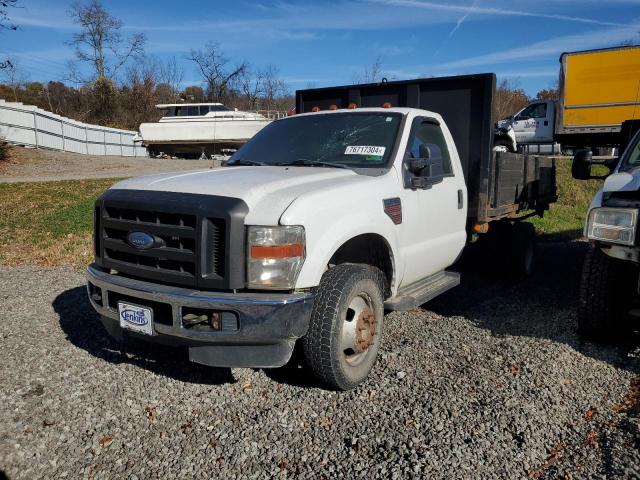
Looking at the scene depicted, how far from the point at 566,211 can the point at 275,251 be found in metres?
11.4

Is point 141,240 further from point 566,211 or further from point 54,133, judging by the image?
point 54,133

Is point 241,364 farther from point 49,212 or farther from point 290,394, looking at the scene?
point 49,212

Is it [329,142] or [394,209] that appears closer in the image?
[394,209]

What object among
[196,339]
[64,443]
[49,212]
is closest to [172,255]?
[196,339]

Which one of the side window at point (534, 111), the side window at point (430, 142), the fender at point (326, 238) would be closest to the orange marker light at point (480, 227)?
the side window at point (430, 142)

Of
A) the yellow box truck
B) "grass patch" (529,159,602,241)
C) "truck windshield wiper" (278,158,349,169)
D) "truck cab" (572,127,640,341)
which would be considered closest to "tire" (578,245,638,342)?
"truck cab" (572,127,640,341)

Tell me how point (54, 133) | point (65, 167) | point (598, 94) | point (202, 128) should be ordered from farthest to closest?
point (54, 133) → point (202, 128) → point (65, 167) → point (598, 94)

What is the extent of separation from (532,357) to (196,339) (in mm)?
2574

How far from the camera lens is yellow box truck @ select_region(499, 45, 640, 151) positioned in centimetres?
1304

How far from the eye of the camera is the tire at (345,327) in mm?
3229

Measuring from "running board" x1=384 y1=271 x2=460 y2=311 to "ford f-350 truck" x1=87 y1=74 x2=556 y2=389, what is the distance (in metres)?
0.02

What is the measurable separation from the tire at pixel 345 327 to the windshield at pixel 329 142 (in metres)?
1.01

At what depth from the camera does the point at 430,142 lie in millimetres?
4707

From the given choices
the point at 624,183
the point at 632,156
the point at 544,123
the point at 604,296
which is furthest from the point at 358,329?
the point at 544,123
